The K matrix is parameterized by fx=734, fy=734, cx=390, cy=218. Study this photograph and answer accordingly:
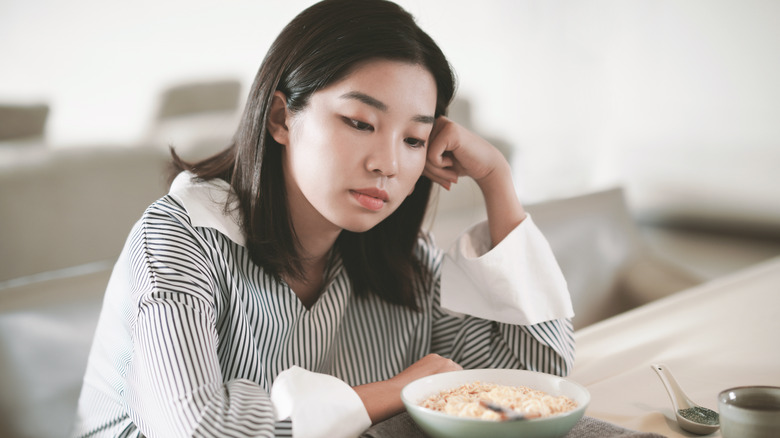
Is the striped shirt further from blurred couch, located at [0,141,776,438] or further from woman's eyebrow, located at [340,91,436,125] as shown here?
woman's eyebrow, located at [340,91,436,125]

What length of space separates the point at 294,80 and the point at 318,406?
1.61 feet

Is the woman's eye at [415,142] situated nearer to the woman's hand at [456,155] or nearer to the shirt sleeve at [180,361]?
the woman's hand at [456,155]

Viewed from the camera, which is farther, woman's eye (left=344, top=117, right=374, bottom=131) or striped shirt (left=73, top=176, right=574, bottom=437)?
woman's eye (left=344, top=117, right=374, bottom=131)

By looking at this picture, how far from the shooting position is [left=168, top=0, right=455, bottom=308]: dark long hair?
1.06 m

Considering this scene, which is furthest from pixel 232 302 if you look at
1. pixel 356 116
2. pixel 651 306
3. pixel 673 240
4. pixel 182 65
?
pixel 673 240

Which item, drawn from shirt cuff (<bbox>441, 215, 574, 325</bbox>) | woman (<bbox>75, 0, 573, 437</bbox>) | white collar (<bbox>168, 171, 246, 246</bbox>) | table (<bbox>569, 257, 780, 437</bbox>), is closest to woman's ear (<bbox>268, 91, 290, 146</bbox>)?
woman (<bbox>75, 0, 573, 437</bbox>)

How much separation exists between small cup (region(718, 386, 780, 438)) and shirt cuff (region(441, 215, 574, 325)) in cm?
42

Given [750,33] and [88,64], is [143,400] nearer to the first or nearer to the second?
[88,64]

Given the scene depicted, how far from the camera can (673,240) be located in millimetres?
2977

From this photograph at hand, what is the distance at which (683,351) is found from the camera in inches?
52.6

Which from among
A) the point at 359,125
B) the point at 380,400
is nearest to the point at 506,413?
the point at 380,400

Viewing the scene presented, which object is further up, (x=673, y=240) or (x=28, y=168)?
(x=28, y=168)

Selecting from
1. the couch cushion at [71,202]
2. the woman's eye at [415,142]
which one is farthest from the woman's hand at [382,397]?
the couch cushion at [71,202]

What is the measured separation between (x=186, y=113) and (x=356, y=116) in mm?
708
